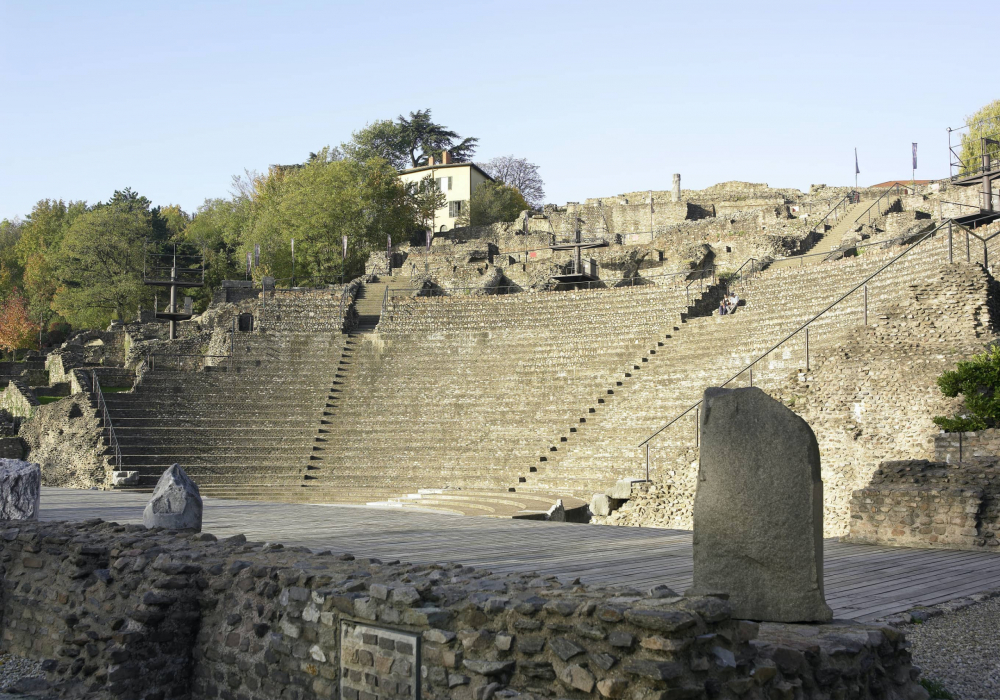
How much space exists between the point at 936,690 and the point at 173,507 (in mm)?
7517

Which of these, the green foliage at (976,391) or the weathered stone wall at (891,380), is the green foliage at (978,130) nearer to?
the weathered stone wall at (891,380)

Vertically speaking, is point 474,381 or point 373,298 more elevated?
point 373,298

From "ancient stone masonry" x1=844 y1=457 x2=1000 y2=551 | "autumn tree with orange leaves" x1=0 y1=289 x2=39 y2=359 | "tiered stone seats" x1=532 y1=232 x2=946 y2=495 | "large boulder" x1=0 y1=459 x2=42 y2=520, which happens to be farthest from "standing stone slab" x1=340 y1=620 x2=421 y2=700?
"autumn tree with orange leaves" x1=0 y1=289 x2=39 y2=359

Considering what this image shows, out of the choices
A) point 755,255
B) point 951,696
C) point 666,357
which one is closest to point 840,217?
point 755,255

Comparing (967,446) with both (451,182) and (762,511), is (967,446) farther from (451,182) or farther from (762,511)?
(451,182)

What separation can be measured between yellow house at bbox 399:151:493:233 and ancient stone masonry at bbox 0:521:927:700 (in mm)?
48983

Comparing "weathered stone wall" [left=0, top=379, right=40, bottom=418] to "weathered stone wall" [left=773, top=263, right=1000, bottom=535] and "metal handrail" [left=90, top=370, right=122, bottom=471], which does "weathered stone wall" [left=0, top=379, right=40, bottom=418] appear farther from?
"weathered stone wall" [left=773, top=263, right=1000, bottom=535]

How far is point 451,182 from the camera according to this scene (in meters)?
58.4

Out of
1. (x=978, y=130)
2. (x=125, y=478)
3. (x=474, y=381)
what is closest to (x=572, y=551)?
(x=125, y=478)

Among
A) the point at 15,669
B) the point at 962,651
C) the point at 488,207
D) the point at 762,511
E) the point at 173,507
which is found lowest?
the point at 15,669

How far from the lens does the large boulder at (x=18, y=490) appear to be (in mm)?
10594

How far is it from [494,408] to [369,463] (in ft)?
11.3

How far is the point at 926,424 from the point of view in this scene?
14578mm

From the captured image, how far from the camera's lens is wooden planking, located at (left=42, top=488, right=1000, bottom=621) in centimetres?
760
